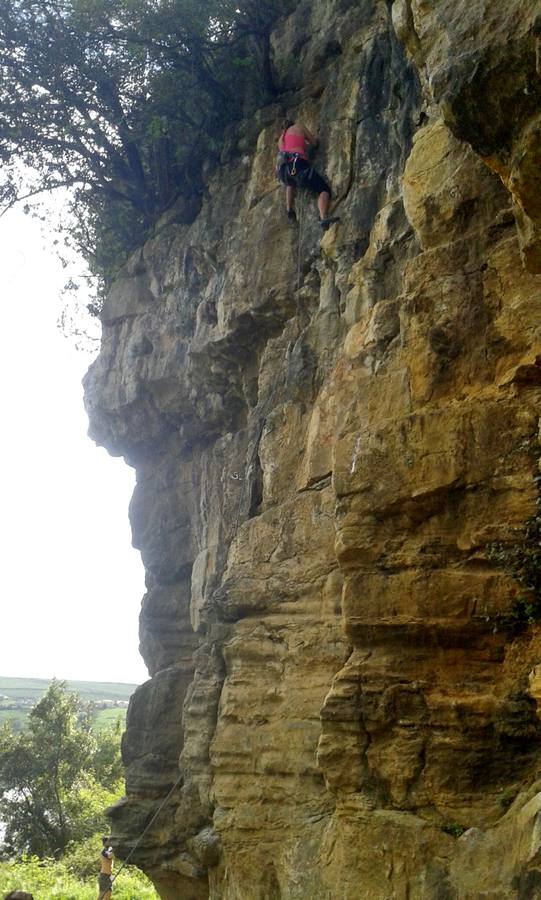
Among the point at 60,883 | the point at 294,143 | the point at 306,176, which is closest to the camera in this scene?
the point at 306,176

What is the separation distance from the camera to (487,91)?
5746mm

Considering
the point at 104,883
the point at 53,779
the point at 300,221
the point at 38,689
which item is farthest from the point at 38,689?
the point at 300,221

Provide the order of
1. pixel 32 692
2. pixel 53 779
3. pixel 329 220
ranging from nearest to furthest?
1. pixel 329 220
2. pixel 53 779
3. pixel 32 692

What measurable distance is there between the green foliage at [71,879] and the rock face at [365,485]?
9650mm

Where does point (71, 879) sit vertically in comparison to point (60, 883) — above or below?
below

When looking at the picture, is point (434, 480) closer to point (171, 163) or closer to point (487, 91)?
point (487, 91)

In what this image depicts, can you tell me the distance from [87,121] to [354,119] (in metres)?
7.26

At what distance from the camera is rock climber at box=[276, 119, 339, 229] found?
12141 mm

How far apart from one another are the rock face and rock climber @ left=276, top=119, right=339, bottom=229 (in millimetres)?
235

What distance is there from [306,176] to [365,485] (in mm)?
6188

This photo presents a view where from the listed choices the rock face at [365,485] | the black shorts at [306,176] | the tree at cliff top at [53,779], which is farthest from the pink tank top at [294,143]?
the tree at cliff top at [53,779]

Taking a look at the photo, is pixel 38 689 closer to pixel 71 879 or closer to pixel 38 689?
pixel 38 689

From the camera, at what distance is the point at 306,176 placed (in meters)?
12.3

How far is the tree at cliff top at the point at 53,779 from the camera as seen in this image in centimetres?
3178
